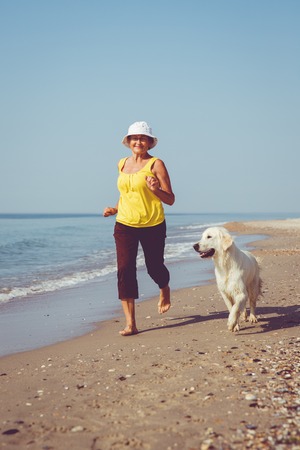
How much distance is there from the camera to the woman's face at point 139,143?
5527mm

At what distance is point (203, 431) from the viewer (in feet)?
9.46

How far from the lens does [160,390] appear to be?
142 inches

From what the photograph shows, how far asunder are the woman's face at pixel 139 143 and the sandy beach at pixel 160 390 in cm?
206

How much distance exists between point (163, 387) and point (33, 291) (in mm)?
6207

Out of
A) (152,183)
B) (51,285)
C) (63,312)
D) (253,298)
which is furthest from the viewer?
(51,285)

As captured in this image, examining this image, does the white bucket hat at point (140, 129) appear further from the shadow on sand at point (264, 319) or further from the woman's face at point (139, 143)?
the shadow on sand at point (264, 319)

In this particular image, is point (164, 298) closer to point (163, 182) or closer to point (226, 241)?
point (226, 241)

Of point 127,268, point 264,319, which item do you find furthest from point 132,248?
point 264,319

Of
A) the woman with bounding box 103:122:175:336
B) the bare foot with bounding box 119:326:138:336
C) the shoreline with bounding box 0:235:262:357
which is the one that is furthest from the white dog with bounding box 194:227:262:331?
the shoreline with bounding box 0:235:262:357

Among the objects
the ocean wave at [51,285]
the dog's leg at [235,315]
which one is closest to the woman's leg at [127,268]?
the dog's leg at [235,315]

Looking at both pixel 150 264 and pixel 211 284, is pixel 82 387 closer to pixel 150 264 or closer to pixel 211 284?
pixel 150 264

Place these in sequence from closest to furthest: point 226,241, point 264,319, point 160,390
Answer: point 160,390, point 226,241, point 264,319

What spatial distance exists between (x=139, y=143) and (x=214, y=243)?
1.40m

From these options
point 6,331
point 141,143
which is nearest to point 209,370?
point 141,143
